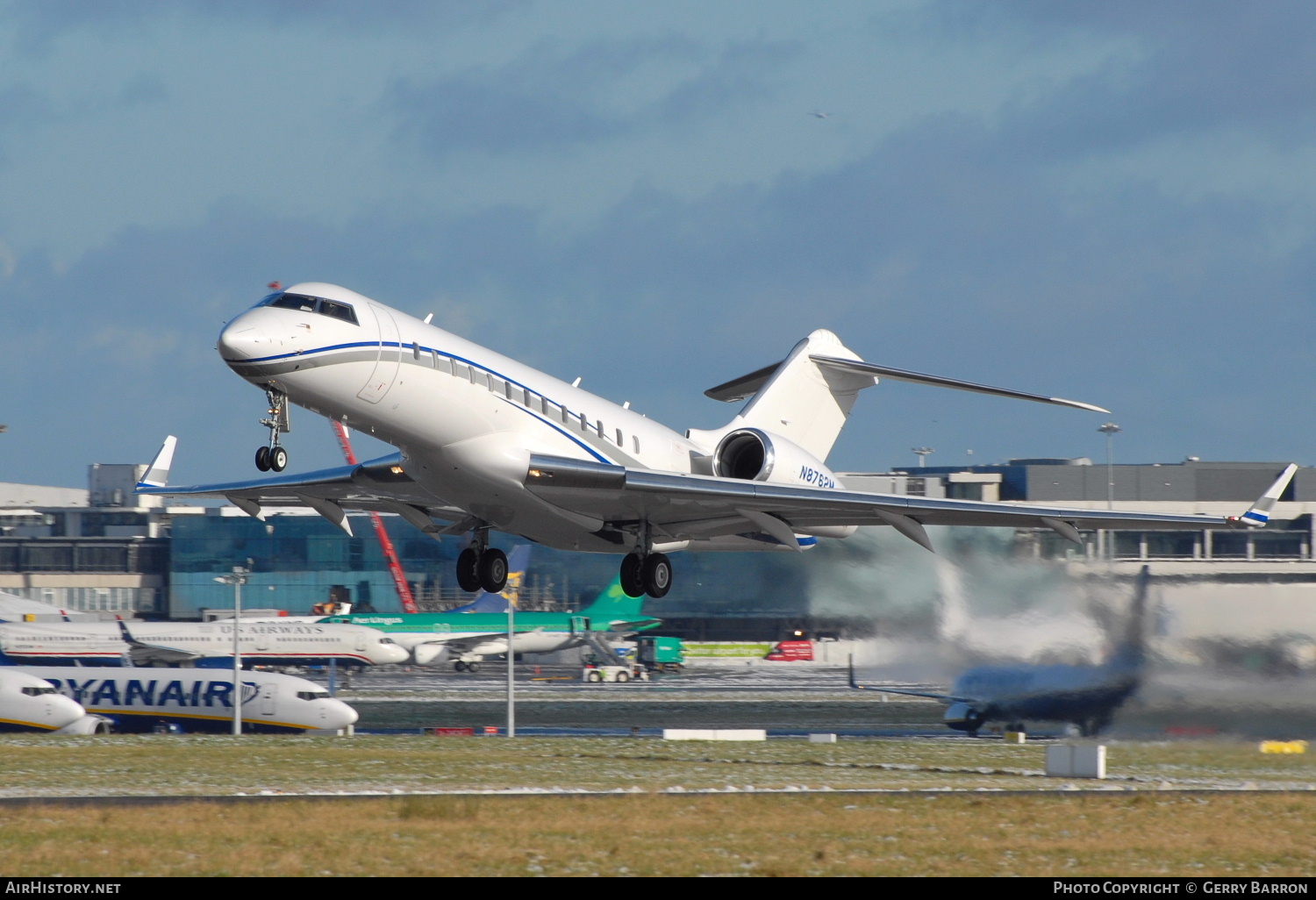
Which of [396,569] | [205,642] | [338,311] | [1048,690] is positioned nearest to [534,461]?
[338,311]

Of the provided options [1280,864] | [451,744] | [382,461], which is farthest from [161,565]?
[1280,864]

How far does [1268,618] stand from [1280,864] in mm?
10388

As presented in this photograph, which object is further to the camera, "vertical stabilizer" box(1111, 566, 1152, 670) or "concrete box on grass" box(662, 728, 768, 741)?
"concrete box on grass" box(662, 728, 768, 741)

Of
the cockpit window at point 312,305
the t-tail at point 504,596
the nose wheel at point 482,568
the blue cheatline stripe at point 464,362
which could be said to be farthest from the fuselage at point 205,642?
the cockpit window at point 312,305

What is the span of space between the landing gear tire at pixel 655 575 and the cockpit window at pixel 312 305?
6510mm

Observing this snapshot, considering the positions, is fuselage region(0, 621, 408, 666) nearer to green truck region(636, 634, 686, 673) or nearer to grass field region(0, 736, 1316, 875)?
green truck region(636, 634, 686, 673)

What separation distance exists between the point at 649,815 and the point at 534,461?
6230mm

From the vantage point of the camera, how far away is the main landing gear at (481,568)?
22.7 m

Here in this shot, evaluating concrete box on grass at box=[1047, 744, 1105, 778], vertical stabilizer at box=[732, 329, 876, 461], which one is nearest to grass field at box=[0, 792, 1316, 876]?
concrete box on grass at box=[1047, 744, 1105, 778]

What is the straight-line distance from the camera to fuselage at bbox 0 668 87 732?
41312 millimetres

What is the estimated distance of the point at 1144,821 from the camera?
22.0 m

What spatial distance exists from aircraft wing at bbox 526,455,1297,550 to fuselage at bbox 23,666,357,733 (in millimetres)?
24162

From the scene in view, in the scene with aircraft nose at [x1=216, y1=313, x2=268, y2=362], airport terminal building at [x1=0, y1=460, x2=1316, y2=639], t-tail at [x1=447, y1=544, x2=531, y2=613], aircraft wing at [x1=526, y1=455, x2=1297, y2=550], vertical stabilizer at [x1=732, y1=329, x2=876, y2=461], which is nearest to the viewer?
aircraft nose at [x1=216, y1=313, x2=268, y2=362]

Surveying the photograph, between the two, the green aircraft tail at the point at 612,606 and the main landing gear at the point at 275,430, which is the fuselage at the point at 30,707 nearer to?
the green aircraft tail at the point at 612,606
